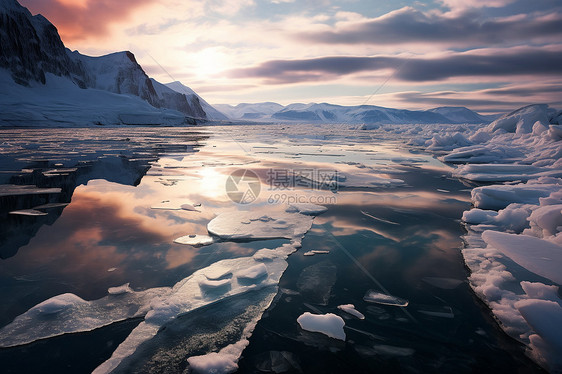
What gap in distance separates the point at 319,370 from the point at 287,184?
234 inches

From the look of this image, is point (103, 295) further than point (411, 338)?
Yes

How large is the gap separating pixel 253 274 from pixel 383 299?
1.27m

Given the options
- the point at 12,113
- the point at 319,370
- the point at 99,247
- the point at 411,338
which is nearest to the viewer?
the point at 319,370

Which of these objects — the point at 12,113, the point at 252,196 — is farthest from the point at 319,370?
the point at 12,113

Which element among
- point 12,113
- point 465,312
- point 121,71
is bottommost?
point 465,312

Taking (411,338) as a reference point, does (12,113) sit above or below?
above

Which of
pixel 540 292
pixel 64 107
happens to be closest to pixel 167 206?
pixel 540 292

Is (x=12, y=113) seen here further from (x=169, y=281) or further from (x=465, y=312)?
(x=465, y=312)

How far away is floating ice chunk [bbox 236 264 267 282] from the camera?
3.02m

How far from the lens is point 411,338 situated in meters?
2.26

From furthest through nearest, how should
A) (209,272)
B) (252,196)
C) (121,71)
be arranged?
1. (121,71)
2. (252,196)
3. (209,272)

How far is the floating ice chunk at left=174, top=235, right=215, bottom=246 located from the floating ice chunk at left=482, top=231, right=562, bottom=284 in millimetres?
3343

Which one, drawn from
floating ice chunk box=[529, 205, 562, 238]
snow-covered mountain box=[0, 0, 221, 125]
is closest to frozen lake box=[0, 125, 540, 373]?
floating ice chunk box=[529, 205, 562, 238]

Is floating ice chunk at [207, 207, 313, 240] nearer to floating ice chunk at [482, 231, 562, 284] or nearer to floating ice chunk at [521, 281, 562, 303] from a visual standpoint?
floating ice chunk at [482, 231, 562, 284]
